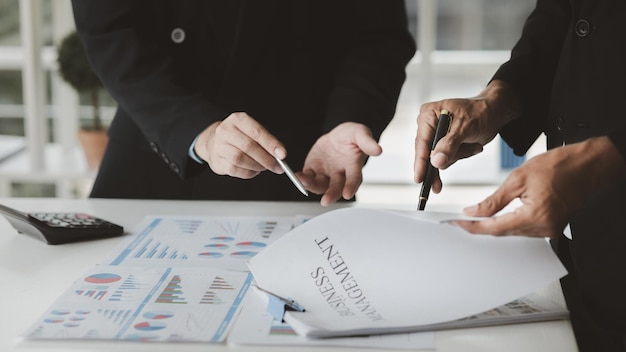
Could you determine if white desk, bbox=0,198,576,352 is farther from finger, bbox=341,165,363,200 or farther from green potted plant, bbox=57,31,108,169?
green potted plant, bbox=57,31,108,169

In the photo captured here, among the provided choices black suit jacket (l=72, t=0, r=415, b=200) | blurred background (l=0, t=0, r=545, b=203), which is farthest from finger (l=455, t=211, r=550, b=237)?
blurred background (l=0, t=0, r=545, b=203)

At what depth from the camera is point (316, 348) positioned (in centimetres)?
84

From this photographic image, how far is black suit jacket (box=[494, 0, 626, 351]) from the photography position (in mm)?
1023

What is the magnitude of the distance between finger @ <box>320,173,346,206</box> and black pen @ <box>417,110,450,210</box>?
18cm

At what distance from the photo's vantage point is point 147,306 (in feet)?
3.09

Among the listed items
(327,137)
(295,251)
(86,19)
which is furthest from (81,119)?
(295,251)

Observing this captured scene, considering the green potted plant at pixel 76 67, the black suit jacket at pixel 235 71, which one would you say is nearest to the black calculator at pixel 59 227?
the black suit jacket at pixel 235 71

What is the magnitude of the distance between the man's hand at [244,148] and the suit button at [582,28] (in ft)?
1.52

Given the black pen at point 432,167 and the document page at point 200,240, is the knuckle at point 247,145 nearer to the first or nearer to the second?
the document page at point 200,240

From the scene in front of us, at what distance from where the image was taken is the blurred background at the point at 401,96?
13.7 ft

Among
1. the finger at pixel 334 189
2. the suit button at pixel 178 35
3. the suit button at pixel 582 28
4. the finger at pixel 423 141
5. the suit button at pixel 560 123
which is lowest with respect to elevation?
the finger at pixel 334 189

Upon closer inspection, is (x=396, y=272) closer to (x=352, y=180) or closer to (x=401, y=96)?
(x=352, y=180)

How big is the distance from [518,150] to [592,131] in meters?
0.26

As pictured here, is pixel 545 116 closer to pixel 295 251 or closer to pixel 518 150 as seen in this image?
pixel 518 150
